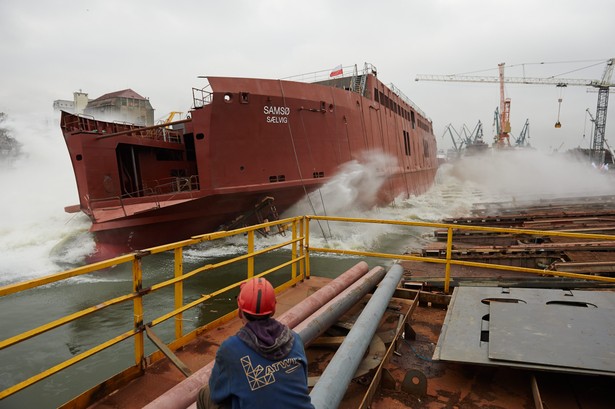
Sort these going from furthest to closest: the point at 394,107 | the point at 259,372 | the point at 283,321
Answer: the point at 394,107
the point at 283,321
the point at 259,372

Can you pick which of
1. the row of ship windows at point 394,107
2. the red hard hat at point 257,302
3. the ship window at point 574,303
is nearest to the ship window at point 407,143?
the row of ship windows at point 394,107

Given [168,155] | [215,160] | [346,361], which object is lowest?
[346,361]

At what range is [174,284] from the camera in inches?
185

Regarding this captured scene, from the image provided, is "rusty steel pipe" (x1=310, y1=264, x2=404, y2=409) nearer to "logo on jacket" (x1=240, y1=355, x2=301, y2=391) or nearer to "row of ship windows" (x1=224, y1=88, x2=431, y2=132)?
"logo on jacket" (x1=240, y1=355, x2=301, y2=391)

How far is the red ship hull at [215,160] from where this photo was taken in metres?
11.1

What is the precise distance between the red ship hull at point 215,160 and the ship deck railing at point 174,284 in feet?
4.95

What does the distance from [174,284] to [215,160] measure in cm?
698

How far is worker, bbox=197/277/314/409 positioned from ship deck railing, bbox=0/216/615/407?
4.38ft

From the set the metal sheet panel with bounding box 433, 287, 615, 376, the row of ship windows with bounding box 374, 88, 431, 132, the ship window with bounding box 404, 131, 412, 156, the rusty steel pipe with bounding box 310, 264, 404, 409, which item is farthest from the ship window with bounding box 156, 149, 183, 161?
the ship window with bounding box 404, 131, 412, 156

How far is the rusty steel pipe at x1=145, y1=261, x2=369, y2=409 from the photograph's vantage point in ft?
7.73

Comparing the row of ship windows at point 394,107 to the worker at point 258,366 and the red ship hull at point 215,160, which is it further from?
the worker at point 258,366

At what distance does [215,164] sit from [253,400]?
1025 centimetres

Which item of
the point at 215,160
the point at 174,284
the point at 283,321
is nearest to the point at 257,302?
the point at 283,321

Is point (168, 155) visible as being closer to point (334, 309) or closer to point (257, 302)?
point (334, 309)
